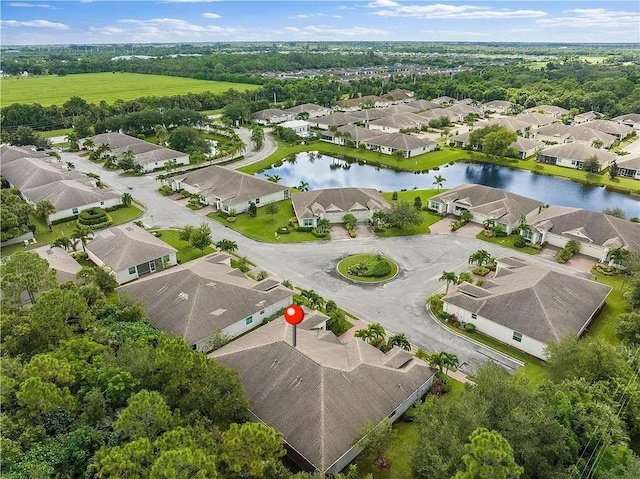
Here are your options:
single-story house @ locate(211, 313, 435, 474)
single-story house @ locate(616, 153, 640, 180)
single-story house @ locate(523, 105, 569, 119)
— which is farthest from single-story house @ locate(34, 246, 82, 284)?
single-story house @ locate(523, 105, 569, 119)

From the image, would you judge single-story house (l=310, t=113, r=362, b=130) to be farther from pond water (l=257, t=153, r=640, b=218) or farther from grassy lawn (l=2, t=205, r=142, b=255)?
grassy lawn (l=2, t=205, r=142, b=255)

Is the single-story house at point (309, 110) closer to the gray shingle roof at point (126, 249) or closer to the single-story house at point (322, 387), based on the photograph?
the gray shingle roof at point (126, 249)

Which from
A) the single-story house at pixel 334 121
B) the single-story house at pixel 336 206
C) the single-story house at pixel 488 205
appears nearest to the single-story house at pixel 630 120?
the single-story house at pixel 334 121

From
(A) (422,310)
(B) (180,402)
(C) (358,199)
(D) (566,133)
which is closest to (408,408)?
(A) (422,310)

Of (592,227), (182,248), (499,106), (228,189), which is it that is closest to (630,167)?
(592,227)

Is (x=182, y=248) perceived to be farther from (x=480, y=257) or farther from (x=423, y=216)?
(x=480, y=257)

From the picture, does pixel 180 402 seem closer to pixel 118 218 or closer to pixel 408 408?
pixel 408 408
